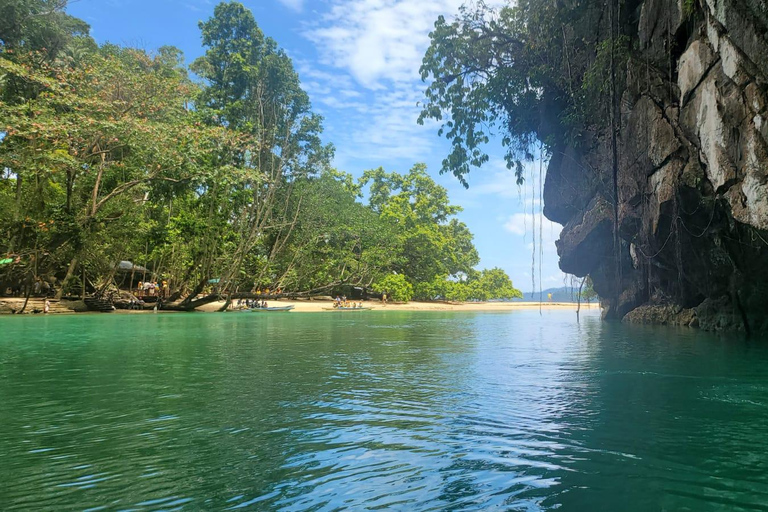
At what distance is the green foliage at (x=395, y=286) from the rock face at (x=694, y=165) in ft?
83.3

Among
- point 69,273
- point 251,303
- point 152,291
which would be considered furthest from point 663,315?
point 152,291

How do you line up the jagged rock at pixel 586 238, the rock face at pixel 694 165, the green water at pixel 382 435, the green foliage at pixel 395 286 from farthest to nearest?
the green foliage at pixel 395 286, the jagged rock at pixel 586 238, the rock face at pixel 694 165, the green water at pixel 382 435

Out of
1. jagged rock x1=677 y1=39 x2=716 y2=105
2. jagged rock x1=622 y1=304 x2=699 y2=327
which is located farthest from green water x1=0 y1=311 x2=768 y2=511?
jagged rock x1=622 y1=304 x2=699 y2=327

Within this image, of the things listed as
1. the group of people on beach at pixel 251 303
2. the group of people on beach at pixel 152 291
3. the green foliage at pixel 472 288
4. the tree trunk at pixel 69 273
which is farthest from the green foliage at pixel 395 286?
the tree trunk at pixel 69 273

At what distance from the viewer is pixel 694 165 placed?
10398 mm

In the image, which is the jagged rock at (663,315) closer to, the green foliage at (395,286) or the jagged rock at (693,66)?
the jagged rock at (693,66)

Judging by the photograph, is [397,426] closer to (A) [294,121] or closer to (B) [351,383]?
(B) [351,383]

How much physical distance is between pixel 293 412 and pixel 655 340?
10.2m

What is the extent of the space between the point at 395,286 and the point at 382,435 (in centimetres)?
3887

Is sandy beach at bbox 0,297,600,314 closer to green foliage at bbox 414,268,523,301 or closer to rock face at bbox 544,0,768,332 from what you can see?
green foliage at bbox 414,268,523,301

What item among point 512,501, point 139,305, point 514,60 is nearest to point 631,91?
point 514,60

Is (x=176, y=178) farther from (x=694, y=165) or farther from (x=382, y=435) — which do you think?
(x=382, y=435)

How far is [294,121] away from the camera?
35.7 metres

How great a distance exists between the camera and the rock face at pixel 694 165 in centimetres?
800
